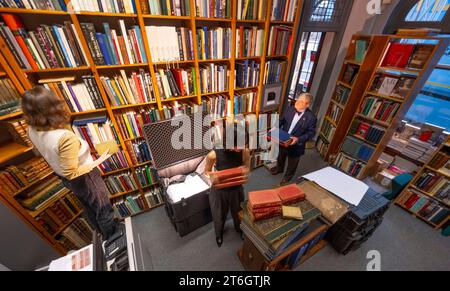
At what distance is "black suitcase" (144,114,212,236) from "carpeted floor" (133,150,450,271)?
6.8 inches

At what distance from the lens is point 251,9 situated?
188 centimetres

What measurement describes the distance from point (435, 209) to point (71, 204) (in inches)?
161

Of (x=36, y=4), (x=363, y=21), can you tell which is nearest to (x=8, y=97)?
(x=36, y=4)

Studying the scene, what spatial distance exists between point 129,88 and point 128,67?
31cm

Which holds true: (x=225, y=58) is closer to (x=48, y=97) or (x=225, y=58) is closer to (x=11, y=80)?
(x=48, y=97)

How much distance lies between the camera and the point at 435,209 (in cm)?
210

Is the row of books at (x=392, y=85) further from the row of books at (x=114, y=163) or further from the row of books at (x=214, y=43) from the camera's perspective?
the row of books at (x=114, y=163)

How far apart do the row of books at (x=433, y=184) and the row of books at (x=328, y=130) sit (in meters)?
1.16

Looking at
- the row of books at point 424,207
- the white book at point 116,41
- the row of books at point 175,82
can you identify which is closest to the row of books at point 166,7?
the white book at point 116,41

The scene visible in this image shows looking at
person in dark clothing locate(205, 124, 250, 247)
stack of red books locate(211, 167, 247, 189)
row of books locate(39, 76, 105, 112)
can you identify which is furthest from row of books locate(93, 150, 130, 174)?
stack of red books locate(211, 167, 247, 189)

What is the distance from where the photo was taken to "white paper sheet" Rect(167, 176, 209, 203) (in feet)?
5.89

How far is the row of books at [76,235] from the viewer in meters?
1.71
